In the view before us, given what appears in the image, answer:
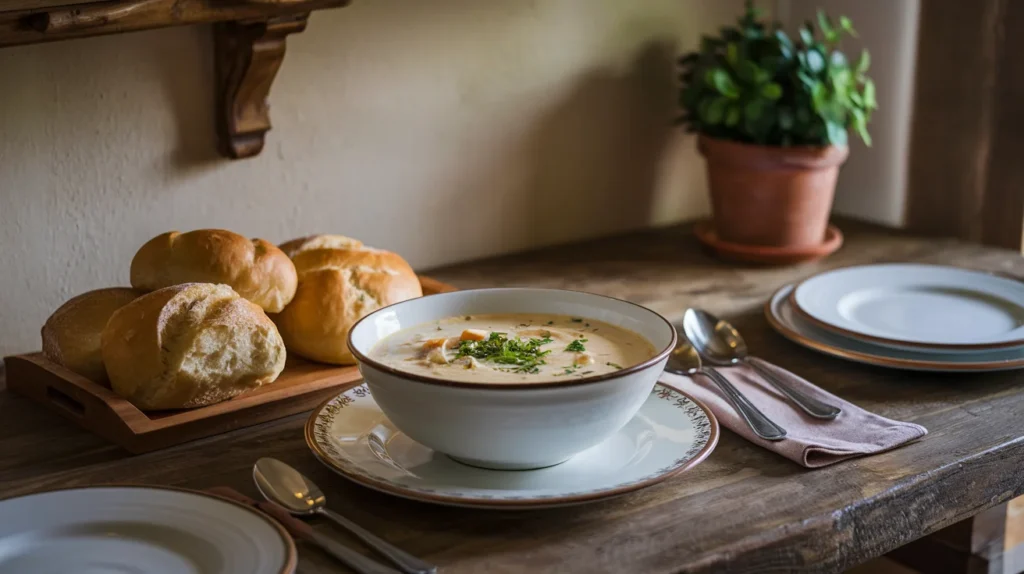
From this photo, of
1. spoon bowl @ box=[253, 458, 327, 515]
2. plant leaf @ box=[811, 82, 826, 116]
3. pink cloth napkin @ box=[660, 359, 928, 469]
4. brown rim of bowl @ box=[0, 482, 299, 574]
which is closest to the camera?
brown rim of bowl @ box=[0, 482, 299, 574]

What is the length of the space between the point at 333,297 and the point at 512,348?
300 mm

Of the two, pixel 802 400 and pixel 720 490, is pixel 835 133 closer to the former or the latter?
pixel 802 400

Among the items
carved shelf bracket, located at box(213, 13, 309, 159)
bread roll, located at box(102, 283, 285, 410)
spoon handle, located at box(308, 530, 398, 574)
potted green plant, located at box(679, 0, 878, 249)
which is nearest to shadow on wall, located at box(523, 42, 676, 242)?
potted green plant, located at box(679, 0, 878, 249)

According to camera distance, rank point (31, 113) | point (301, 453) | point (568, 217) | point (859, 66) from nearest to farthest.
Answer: point (301, 453), point (31, 113), point (859, 66), point (568, 217)

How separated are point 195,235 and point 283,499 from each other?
36 cm

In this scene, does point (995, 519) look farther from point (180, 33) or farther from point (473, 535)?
point (180, 33)

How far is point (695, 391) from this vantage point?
112 cm

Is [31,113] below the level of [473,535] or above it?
above

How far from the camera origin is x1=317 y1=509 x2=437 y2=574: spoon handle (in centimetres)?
79

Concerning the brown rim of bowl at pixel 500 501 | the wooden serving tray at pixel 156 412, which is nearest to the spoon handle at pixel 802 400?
the brown rim of bowl at pixel 500 501

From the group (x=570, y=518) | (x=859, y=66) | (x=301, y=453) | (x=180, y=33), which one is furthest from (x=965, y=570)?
(x=180, y=33)

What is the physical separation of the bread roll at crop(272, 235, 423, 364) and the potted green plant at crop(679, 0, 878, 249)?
0.61 meters

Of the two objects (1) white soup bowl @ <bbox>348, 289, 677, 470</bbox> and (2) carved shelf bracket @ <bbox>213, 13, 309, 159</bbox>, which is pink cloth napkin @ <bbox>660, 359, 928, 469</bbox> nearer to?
(1) white soup bowl @ <bbox>348, 289, 677, 470</bbox>

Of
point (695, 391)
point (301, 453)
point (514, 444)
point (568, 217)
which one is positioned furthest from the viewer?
point (568, 217)
